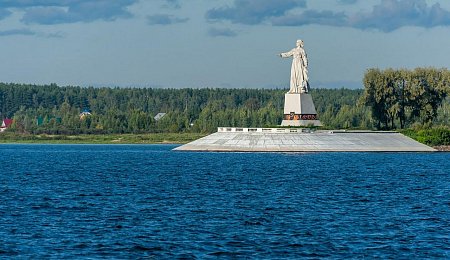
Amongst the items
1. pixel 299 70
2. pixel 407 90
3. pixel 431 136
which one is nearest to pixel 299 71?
pixel 299 70

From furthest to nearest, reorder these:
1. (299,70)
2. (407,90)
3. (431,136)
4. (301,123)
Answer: (407,90)
(299,70)
(301,123)
(431,136)

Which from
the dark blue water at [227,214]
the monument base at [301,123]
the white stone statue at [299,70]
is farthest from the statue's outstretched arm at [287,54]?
the dark blue water at [227,214]

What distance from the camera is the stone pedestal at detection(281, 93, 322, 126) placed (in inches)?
5310

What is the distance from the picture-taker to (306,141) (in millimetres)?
120625

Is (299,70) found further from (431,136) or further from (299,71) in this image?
(431,136)

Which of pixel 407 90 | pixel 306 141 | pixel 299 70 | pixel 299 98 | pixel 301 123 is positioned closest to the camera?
pixel 306 141

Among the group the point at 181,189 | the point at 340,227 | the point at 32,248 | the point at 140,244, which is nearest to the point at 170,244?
the point at 140,244

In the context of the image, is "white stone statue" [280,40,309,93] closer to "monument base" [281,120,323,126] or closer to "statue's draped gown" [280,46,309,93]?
"statue's draped gown" [280,46,309,93]

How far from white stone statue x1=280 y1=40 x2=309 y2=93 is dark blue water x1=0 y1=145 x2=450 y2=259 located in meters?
53.1

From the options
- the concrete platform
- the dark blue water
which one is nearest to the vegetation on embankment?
the concrete platform

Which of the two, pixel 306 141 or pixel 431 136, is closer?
pixel 306 141

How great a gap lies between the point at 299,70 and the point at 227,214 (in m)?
92.0

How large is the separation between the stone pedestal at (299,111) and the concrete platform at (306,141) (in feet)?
24.0

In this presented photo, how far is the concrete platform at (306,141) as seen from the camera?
4761 inches
